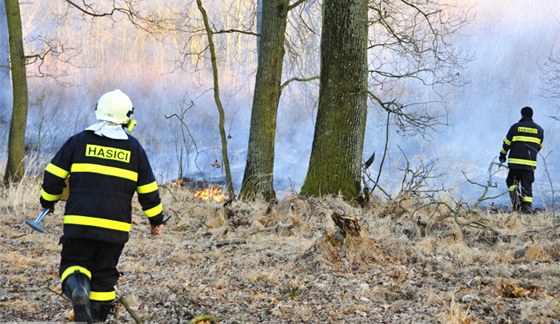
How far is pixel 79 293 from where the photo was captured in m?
3.95

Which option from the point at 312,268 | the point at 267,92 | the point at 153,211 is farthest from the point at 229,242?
the point at 267,92

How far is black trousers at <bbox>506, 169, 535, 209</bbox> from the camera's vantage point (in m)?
11.4

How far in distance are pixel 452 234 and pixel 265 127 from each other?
5314mm

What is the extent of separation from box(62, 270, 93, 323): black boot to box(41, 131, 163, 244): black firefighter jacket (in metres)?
0.26

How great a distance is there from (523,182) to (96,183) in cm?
946

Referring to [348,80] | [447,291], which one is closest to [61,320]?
[447,291]

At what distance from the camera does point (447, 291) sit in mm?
4742

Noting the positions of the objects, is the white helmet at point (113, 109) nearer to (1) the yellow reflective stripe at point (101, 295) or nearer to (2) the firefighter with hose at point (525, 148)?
(1) the yellow reflective stripe at point (101, 295)

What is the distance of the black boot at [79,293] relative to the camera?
3.88 metres

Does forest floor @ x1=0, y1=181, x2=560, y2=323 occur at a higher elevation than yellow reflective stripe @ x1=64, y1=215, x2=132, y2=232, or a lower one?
lower

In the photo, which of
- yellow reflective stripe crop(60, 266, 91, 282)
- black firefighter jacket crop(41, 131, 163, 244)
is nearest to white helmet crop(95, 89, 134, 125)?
black firefighter jacket crop(41, 131, 163, 244)

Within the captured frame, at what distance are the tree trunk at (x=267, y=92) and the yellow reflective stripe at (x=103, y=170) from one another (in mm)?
6882

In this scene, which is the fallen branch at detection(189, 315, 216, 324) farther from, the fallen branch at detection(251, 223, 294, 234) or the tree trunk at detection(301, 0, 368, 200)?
the tree trunk at detection(301, 0, 368, 200)

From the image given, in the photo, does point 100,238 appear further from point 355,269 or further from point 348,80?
point 348,80
